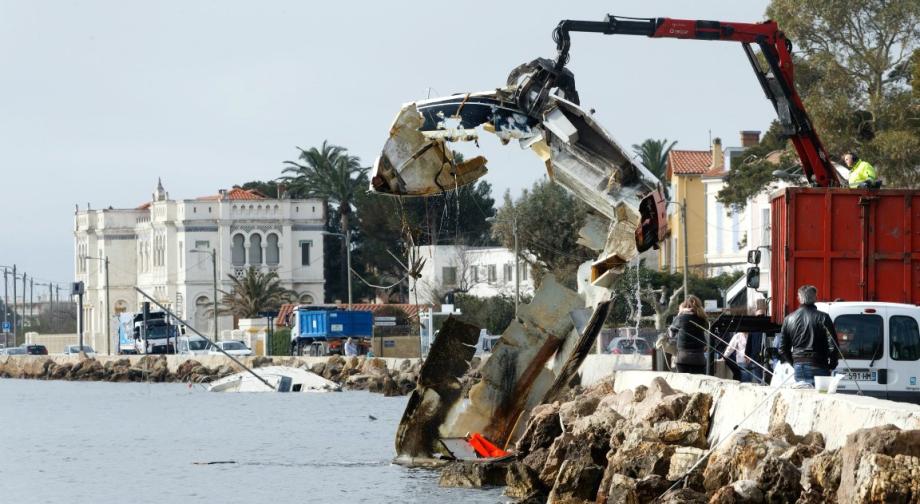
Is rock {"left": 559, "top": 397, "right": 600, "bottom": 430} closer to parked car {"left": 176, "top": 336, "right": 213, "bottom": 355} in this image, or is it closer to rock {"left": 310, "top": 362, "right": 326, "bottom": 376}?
rock {"left": 310, "top": 362, "right": 326, "bottom": 376}

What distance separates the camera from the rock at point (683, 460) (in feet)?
50.2

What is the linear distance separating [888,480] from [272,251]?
92205mm

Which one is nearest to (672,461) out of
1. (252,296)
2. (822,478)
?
(822,478)

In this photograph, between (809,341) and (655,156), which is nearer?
(809,341)

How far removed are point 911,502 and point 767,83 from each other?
1509 cm

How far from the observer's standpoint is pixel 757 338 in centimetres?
2222

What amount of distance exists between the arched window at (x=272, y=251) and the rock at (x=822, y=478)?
90119mm

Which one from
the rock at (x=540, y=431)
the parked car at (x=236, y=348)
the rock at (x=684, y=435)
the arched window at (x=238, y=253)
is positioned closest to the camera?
the rock at (x=684, y=435)

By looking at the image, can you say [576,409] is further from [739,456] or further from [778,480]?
[778,480]

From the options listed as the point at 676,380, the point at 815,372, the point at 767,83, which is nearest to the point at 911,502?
the point at 815,372

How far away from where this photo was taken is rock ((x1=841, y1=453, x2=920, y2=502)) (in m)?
10.9

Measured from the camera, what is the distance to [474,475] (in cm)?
2106

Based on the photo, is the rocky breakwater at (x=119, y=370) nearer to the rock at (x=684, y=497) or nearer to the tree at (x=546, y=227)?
the tree at (x=546, y=227)

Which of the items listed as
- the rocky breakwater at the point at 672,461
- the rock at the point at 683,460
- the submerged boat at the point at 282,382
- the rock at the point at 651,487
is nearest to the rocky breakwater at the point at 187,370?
the submerged boat at the point at 282,382
